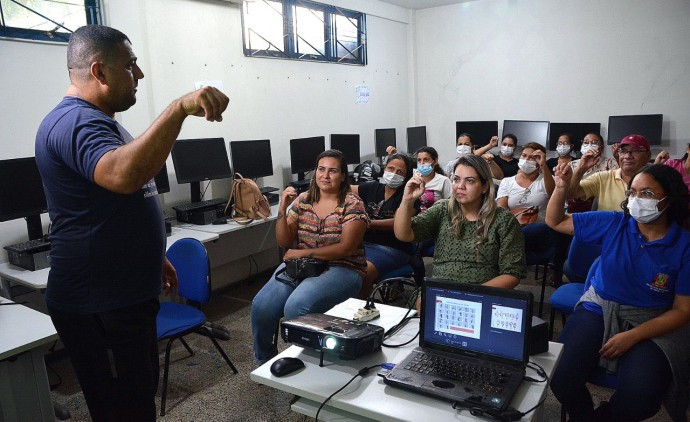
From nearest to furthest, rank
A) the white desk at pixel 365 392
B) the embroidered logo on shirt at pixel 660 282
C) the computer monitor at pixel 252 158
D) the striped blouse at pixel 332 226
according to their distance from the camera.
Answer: the white desk at pixel 365 392, the embroidered logo on shirt at pixel 660 282, the striped blouse at pixel 332 226, the computer monitor at pixel 252 158

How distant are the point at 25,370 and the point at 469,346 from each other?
170 centimetres

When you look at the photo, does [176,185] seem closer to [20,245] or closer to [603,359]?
[20,245]

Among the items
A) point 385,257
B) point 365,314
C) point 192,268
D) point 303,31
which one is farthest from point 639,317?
point 303,31

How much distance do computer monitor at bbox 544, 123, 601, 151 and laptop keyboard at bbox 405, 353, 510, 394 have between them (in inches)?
210

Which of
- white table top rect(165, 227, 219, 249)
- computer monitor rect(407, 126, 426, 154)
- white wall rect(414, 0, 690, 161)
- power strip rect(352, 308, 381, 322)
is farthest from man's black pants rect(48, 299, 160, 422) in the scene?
white wall rect(414, 0, 690, 161)

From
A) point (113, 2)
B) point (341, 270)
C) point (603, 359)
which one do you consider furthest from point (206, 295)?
point (113, 2)

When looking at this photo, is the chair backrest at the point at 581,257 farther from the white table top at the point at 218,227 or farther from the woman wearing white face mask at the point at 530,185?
the white table top at the point at 218,227

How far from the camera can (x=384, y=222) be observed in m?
3.30

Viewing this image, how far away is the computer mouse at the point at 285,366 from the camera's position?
1.50 m

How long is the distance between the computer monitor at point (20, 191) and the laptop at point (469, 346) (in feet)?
7.96

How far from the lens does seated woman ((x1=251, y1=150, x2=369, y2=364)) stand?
263 centimetres

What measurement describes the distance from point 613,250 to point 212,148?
3.09 m

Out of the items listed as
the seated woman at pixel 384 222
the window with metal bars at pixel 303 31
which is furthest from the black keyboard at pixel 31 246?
the window with metal bars at pixel 303 31

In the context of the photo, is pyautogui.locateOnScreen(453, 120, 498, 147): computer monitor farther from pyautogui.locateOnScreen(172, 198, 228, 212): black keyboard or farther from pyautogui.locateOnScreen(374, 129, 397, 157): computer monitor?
pyautogui.locateOnScreen(172, 198, 228, 212): black keyboard
